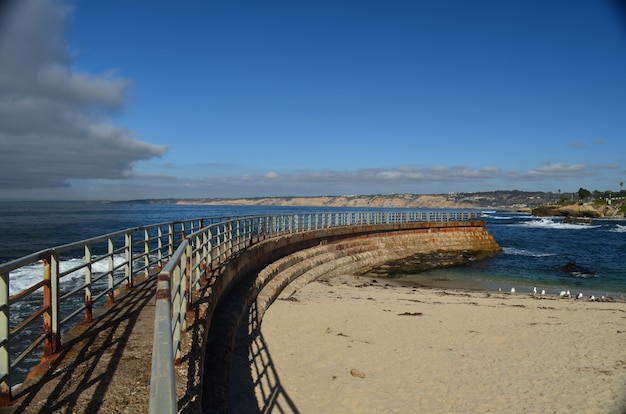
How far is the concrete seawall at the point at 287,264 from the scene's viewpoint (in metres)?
7.09

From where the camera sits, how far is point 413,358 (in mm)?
9219

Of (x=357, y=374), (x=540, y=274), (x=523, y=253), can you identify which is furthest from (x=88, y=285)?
(x=523, y=253)

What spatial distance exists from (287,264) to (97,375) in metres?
13.6

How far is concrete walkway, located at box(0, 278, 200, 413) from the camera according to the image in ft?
11.7

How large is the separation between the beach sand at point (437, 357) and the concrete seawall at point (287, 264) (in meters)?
0.82

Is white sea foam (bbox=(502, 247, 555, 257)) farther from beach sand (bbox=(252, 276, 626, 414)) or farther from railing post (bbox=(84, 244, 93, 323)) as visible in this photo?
railing post (bbox=(84, 244, 93, 323))

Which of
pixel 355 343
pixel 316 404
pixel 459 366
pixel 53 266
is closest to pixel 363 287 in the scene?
pixel 355 343

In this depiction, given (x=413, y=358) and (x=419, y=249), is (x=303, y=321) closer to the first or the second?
(x=413, y=358)

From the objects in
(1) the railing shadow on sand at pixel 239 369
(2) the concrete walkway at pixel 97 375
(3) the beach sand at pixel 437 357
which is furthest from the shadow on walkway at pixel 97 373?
(3) the beach sand at pixel 437 357

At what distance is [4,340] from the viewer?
3.43 meters

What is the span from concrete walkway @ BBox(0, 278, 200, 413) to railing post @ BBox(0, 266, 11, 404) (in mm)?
115

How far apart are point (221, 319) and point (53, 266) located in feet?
15.4

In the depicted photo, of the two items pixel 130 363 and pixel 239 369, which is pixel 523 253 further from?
pixel 130 363

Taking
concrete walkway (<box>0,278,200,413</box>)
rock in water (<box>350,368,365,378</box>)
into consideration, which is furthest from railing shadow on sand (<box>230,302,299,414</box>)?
concrete walkway (<box>0,278,200,413</box>)
